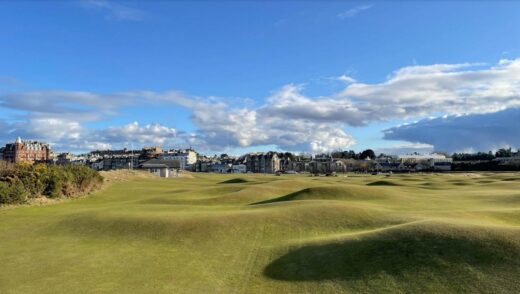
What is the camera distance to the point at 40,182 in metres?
40.6

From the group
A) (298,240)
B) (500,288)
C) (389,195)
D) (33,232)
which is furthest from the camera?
(389,195)

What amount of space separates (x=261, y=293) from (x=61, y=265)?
8.61 meters

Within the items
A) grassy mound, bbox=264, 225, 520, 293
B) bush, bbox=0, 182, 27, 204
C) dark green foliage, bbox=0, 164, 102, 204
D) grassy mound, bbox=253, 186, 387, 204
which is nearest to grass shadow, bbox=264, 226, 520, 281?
grassy mound, bbox=264, 225, 520, 293

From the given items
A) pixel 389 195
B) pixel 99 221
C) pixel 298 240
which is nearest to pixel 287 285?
pixel 298 240

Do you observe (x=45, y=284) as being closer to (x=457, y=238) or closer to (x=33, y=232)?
(x=33, y=232)

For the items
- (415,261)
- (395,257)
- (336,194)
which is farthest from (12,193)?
(415,261)

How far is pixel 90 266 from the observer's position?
17.8m

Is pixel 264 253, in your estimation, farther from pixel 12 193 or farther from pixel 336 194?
pixel 12 193

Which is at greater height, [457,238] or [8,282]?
[457,238]

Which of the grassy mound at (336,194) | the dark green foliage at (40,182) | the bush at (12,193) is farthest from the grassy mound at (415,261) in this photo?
the dark green foliage at (40,182)

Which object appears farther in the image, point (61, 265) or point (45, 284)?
point (61, 265)

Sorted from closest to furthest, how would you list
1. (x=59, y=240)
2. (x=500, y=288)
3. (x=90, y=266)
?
(x=500, y=288) < (x=90, y=266) < (x=59, y=240)

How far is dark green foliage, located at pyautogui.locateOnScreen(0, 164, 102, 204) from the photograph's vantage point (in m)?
36.3

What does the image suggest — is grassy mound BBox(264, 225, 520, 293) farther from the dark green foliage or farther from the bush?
the dark green foliage
